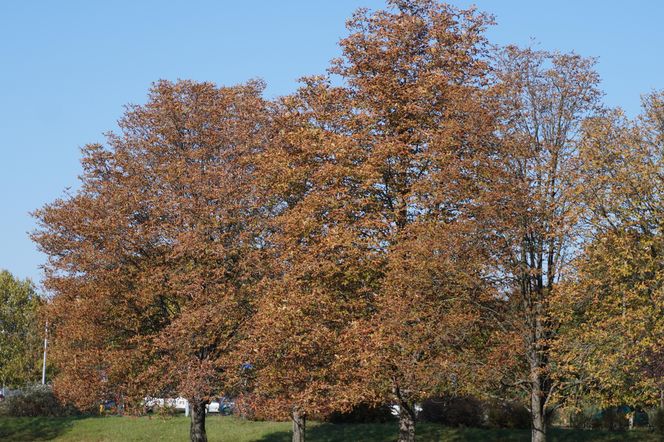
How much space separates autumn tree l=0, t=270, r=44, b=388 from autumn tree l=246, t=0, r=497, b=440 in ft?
184

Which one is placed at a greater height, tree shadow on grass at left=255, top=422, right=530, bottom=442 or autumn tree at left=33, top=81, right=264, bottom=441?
autumn tree at left=33, top=81, right=264, bottom=441

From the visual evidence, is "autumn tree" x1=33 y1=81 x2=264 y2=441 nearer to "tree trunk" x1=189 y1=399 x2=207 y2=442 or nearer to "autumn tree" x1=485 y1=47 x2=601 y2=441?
"tree trunk" x1=189 y1=399 x2=207 y2=442

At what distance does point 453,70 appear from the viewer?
113 ft

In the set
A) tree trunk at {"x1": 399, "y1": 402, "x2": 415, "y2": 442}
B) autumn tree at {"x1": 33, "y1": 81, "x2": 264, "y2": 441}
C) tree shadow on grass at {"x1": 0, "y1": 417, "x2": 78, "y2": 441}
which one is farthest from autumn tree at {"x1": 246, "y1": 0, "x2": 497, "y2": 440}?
tree shadow on grass at {"x1": 0, "y1": 417, "x2": 78, "y2": 441}

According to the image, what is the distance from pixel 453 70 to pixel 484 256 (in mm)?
8217

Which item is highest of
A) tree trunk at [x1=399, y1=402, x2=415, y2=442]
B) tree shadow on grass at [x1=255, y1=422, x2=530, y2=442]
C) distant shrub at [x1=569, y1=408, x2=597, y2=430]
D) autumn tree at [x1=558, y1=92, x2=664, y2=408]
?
autumn tree at [x1=558, y1=92, x2=664, y2=408]

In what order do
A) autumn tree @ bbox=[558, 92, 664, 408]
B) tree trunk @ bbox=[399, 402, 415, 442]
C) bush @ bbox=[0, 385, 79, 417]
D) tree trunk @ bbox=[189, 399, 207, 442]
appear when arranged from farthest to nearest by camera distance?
bush @ bbox=[0, 385, 79, 417], tree trunk @ bbox=[189, 399, 207, 442], tree trunk @ bbox=[399, 402, 415, 442], autumn tree @ bbox=[558, 92, 664, 408]

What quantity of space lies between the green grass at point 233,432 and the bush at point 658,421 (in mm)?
548

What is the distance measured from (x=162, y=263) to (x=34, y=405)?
23.3 meters

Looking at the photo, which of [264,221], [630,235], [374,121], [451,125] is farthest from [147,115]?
[630,235]

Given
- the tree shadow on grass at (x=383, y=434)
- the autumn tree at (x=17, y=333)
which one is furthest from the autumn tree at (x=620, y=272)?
the autumn tree at (x=17, y=333)

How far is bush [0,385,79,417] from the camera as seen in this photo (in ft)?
185

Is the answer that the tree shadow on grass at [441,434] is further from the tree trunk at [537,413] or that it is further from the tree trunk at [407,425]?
→ the tree trunk at [407,425]

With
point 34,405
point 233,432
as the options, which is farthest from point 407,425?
point 34,405
